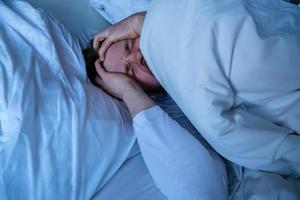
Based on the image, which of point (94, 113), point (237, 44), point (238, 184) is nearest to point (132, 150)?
point (94, 113)

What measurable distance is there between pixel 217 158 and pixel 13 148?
48 centimetres

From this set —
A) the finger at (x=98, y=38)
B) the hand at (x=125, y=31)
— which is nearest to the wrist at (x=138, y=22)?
the hand at (x=125, y=31)

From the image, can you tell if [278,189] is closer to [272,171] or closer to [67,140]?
[272,171]

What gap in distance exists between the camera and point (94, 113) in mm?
795

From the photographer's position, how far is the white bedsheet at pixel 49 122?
670 millimetres

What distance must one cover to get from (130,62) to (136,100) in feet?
0.59

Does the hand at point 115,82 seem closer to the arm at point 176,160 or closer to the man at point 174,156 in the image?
the man at point 174,156

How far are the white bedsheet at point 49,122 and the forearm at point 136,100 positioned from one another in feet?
0.14

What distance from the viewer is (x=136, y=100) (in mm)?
851

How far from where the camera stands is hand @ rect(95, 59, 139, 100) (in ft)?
3.03

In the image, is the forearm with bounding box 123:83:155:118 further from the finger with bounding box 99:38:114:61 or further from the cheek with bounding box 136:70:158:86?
the finger with bounding box 99:38:114:61

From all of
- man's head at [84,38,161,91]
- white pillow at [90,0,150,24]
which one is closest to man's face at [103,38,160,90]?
man's head at [84,38,161,91]

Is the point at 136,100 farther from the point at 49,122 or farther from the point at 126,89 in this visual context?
the point at 49,122

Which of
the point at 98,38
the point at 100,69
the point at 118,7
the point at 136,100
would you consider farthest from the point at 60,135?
the point at 118,7
